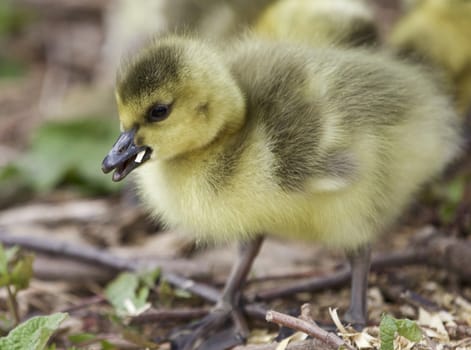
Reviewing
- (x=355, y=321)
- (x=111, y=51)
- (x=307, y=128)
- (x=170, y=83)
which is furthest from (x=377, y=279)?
(x=111, y=51)

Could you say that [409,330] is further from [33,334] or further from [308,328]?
[33,334]

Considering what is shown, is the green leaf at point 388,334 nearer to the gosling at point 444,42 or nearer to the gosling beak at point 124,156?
the gosling beak at point 124,156

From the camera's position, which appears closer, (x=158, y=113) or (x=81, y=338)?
(x=158, y=113)

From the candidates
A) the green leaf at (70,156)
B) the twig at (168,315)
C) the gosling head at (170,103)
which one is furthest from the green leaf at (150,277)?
the green leaf at (70,156)

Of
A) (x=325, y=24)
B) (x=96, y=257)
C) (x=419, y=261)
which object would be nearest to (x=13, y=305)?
(x=96, y=257)

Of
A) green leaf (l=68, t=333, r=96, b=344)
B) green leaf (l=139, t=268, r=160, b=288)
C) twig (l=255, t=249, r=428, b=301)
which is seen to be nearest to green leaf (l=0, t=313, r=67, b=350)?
green leaf (l=68, t=333, r=96, b=344)

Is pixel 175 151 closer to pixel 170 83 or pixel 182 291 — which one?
pixel 170 83

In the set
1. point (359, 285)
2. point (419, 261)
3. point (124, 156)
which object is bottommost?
point (419, 261)

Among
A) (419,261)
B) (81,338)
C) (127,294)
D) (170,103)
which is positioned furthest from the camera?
(419,261)
